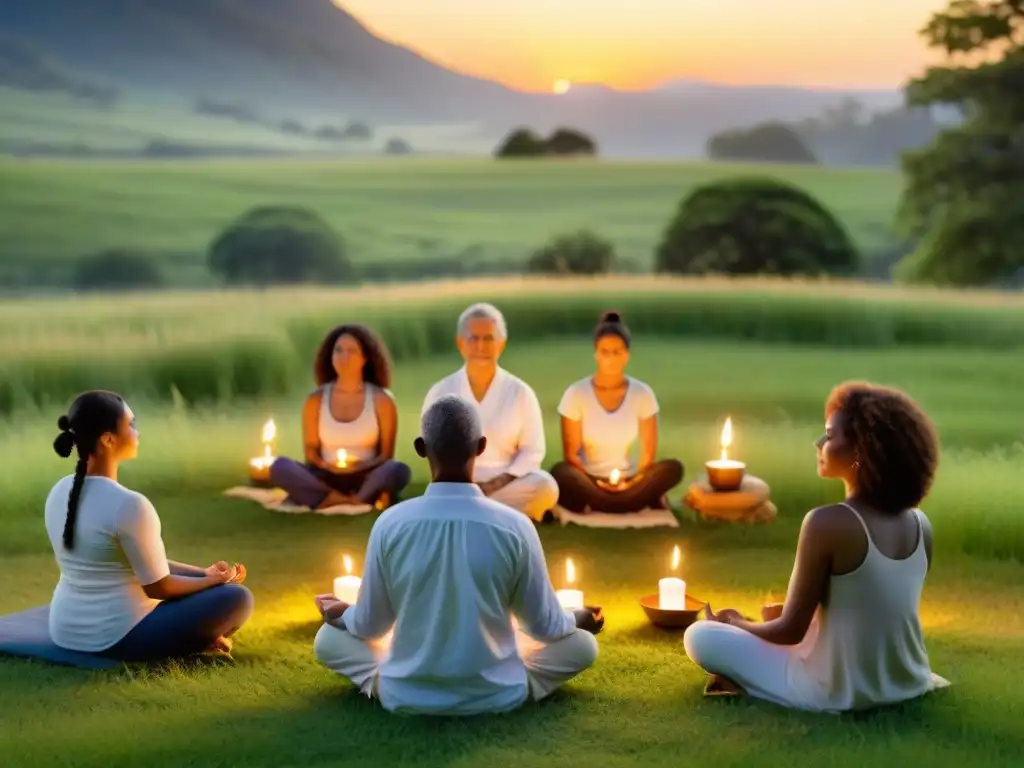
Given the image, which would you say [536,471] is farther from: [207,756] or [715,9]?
[715,9]

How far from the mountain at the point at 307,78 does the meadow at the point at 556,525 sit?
2.15 m

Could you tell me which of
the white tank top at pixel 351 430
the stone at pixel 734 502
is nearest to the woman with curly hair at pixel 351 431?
the white tank top at pixel 351 430

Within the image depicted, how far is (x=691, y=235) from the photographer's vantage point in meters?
14.1

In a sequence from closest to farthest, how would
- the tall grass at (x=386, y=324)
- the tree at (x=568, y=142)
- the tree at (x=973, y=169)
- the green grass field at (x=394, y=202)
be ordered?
1. the tall grass at (x=386, y=324)
2. the tree at (x=973, y=169)
3. the green grass field at (x=394, y=202)
4. the tree at (x=568, y=142)

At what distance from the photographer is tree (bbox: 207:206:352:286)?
13.5 m

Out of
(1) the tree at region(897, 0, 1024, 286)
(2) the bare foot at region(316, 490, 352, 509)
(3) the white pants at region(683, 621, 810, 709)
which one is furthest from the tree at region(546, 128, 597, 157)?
(3) the white pants at region(683, 621, 810, 709)

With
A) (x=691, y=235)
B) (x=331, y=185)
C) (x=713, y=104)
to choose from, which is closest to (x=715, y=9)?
→ (x=713, y=104)

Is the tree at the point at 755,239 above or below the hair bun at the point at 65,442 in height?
above

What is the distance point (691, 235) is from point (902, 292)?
243 cm

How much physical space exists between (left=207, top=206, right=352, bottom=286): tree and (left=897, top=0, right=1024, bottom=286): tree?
20.4 ft

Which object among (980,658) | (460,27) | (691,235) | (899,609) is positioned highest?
(460,27)

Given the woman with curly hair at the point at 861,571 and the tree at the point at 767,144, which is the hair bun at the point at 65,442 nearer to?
the woman with curly hair at the point at 861,571

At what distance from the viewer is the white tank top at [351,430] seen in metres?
6.72

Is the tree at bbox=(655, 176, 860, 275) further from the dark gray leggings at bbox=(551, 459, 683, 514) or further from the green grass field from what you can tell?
the dark gray leggings at bbox=(551, 459, 683, 514)
